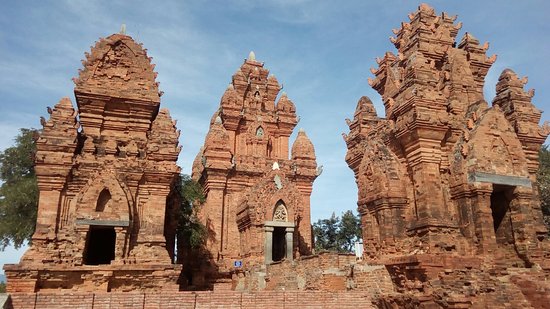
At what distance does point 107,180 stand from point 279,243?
34.5 ft

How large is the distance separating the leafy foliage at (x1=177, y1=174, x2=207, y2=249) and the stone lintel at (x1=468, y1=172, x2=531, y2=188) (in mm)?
11830

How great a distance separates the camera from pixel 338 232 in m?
47.2

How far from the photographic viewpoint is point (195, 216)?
2180cm

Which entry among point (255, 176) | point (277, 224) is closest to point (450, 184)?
point (277, 224)

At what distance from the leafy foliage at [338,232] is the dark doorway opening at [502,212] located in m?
34.8

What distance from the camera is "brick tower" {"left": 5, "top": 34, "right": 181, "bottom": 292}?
39.9ft

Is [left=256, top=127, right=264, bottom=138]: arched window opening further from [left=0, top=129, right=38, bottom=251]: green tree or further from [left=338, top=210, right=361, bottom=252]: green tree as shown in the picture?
[left=338, top=210, right=361, bottom=252]: green tree

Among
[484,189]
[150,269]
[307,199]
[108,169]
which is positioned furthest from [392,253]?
[307,199]

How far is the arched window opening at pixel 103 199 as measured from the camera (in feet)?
42.5

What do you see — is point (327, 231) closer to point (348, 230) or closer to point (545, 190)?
point (348, 230)

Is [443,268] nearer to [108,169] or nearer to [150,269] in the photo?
[150,269]

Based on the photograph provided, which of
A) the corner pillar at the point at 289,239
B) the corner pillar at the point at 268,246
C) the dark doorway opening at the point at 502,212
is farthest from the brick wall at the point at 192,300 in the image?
the corner pillar at the point at 289,239

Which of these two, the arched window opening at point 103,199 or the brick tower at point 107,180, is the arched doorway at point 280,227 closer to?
the brick tower at point 107,180

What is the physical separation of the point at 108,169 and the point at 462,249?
31.3 feet
